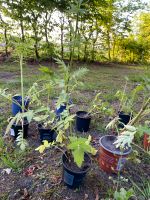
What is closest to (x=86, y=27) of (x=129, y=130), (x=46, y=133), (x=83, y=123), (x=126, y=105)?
(x=126, y=105)

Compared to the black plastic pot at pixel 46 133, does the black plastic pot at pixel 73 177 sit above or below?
below

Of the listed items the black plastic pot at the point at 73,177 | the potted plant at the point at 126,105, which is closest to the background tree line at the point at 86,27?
the potted plant at the point at 126,105

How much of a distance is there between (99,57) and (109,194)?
265 inches

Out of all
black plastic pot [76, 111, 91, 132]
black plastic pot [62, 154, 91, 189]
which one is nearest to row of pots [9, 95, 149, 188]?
black plastic pot [62, 154, 91, 189]

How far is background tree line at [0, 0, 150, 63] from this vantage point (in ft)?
18.1

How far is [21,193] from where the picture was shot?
1.46 metres

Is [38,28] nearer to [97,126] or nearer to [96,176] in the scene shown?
[97,126]

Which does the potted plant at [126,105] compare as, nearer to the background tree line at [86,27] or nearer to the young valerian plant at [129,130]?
the young valerian plant at [129,130]

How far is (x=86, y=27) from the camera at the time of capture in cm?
687

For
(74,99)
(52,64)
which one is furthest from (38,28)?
(74,99)

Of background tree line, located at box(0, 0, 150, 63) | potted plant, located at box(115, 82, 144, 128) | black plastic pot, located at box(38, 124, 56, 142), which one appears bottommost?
black plastic pot, located at box(38, 124, 56, 142)

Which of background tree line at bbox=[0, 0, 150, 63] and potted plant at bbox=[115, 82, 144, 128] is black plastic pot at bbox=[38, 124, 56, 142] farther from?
background tree line at bbox=[0, 0, 150, 63]

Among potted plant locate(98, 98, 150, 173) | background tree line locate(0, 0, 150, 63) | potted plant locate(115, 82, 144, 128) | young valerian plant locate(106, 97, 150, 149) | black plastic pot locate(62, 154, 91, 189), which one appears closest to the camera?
young valerian plant locate(106, 97, 150, 149)

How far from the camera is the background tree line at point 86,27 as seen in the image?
5.53 meters
